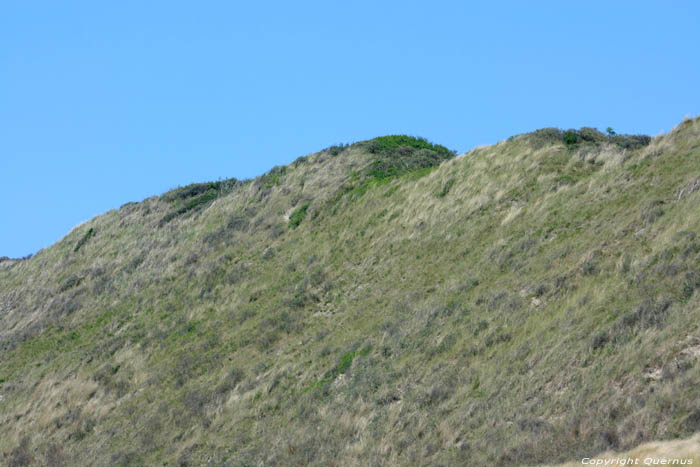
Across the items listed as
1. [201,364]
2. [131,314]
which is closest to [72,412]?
[201,364]

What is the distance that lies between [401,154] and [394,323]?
21226 millimetres

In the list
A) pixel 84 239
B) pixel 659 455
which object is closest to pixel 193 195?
pixel 84 239

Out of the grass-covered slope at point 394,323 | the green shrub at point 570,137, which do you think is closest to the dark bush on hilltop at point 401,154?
the grass-covered slope at point 394,323

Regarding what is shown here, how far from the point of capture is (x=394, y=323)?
2492 centimetres

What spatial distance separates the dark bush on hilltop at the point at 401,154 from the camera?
41.4m

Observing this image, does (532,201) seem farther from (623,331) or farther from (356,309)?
(623,331)

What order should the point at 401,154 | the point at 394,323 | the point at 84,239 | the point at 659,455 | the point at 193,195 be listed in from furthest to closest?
1. the point at 193,195
2. the point at 84,239
3. the point at 401,154
4. the point at 394,323
5. the point at 659,455

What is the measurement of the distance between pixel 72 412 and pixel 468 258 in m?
14.8

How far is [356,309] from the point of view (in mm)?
27938

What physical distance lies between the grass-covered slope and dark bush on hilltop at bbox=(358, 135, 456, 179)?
22cm

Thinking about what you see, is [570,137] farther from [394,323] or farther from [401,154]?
[394,323]

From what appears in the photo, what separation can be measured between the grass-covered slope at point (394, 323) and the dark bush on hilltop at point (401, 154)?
22 centimetres

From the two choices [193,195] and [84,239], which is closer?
[84,239]

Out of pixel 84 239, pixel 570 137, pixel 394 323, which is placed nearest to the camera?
pixel 394 323
